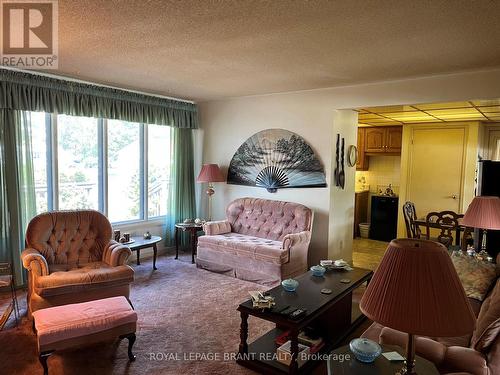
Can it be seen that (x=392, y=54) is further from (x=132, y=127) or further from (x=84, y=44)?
(x=132, y=127)

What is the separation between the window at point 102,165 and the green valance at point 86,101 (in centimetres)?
19

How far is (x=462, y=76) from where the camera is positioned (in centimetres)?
382

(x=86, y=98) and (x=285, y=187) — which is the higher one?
(x=86, y=98)

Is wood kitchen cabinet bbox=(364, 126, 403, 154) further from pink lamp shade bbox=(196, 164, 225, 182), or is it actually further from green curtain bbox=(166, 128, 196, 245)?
green curtain bbox=(166, 128, 196, 245)

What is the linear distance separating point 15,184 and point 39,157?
47 centimetres

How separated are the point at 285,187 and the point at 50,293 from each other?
3.28 metres

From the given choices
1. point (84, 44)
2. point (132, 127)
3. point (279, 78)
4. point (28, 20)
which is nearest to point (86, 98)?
point (132, 127)

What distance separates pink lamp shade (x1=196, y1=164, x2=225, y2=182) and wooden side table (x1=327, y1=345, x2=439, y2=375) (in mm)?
3971

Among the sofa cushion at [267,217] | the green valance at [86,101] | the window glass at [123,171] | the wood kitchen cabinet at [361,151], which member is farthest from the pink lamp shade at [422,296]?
the wood kitchen cabinet at [361,151]

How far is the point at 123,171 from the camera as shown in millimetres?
5312

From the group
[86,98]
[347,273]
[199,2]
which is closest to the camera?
[199,2]

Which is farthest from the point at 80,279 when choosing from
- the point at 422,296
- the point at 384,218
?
the point at 384,218

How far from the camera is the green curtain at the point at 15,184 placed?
3.90 metres

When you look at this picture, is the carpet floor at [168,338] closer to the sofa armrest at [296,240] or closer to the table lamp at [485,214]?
the sofa armrest at [296,240]
